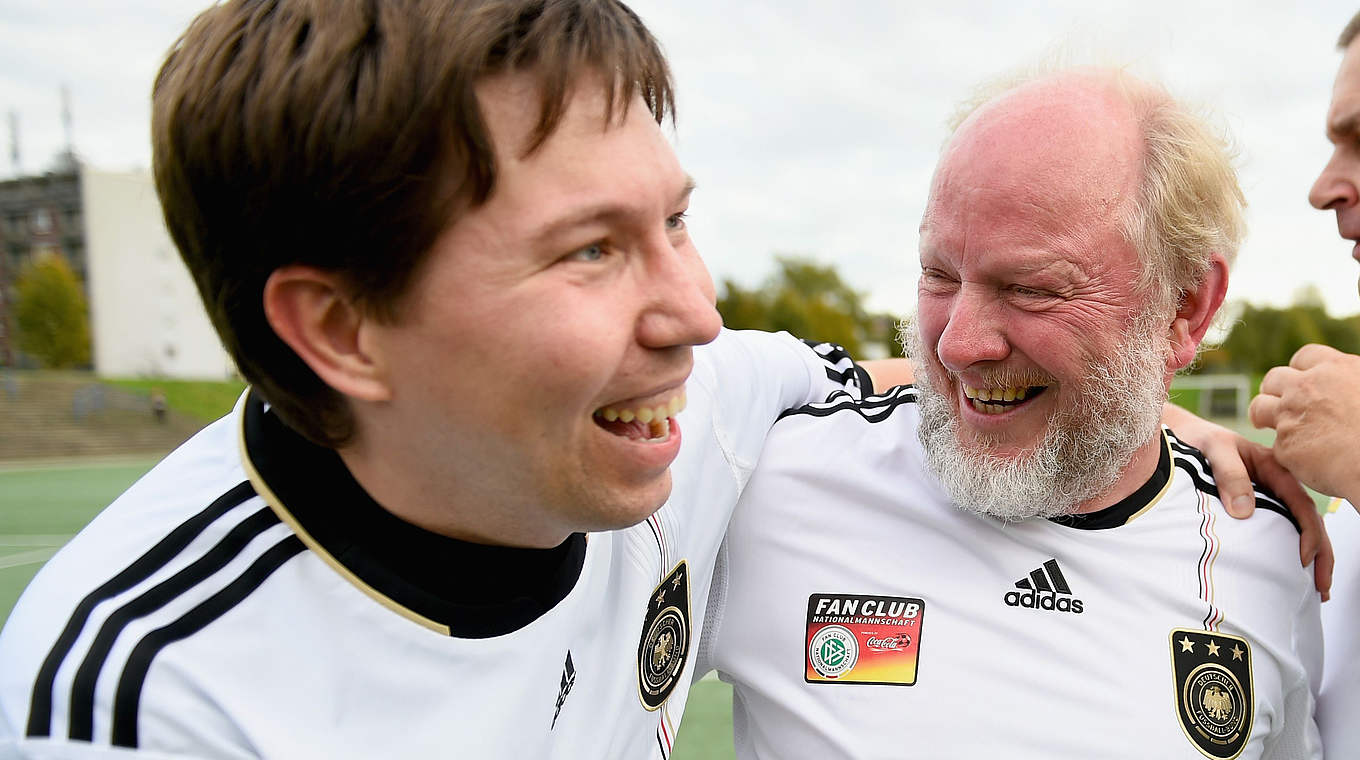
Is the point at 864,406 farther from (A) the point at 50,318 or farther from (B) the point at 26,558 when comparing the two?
(A) the point at 50,318

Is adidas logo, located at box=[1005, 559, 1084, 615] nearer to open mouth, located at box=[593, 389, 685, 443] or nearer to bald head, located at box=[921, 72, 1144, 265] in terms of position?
bald head, located at box=[921, 72, 1144, 265]

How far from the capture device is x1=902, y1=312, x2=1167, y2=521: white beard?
7.00 feet

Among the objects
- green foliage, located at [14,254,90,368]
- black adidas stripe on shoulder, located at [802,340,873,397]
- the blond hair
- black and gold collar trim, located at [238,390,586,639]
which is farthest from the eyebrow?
green foliage, located at [14,254,90,368]

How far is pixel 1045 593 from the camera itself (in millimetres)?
2139

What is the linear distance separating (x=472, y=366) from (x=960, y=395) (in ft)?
4.34

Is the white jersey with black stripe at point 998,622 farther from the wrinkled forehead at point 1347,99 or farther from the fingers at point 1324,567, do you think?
the wrinkled forehead at point 1347,99

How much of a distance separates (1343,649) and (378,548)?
2260mm

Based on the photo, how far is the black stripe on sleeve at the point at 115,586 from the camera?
45.1 inches

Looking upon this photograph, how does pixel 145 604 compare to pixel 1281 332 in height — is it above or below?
above

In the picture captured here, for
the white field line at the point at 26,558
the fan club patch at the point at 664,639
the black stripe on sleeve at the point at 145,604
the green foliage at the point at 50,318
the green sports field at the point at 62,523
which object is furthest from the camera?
the green foliage at the point at 50,318

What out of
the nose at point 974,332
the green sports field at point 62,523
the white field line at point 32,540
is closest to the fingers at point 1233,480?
the nose at point 974,332

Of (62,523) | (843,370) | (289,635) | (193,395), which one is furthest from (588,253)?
(193,395)

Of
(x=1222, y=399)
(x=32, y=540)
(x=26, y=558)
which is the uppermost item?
(x=26, y=558)

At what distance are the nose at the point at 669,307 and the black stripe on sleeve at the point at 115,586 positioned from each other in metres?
0.68
